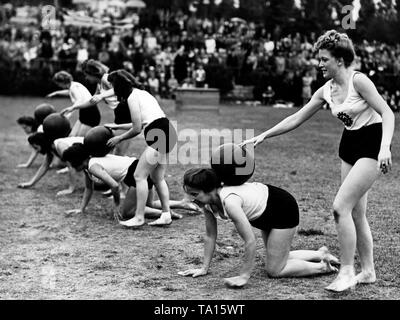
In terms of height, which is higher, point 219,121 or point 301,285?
point 301,285

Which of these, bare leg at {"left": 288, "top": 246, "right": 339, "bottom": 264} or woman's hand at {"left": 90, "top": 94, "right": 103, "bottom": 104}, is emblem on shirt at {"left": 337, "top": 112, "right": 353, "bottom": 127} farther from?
woman's hand at {"left": 90, "top": 94, "right": 103, "bottom": 104}

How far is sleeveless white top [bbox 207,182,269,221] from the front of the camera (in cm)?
482

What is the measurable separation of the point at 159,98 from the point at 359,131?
19098mm

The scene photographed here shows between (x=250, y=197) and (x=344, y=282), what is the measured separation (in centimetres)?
89

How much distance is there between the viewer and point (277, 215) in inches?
194

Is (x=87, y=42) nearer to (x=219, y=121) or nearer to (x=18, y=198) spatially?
(x=219, y=121)

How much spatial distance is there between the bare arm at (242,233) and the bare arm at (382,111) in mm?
1003

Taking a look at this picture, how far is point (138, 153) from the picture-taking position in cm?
1219

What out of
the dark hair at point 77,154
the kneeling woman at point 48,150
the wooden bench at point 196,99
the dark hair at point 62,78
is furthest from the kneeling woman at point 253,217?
the wooden bench at point 196,99

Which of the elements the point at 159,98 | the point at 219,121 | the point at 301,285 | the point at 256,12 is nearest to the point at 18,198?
the point at 301,285

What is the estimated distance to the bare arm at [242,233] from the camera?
4.67 meters

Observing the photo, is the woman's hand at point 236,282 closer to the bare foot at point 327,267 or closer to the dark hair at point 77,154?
the bare foot at point 327,267

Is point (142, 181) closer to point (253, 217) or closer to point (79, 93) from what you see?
point (253, 217)

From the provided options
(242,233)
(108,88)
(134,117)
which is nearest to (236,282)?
(242,233)
